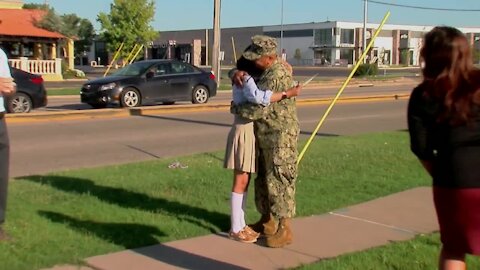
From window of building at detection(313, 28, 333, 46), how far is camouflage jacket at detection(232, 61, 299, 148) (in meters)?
99.4

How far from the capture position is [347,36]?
103 meters

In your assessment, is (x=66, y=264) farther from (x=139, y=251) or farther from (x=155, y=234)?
(x=155, y=234)

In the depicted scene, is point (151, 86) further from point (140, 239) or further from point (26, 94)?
point (140, 239)

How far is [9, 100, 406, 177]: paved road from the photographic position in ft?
34.6

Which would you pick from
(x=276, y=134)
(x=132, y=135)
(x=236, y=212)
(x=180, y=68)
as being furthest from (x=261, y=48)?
(x=180, y=68)

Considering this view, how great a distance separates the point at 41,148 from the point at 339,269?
8.22m

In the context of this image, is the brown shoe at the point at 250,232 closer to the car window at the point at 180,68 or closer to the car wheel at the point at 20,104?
the car wheel at the point at 20,104

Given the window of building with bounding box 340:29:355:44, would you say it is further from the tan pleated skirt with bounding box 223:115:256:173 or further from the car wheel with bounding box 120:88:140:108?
the tan pleated skirt with bounding box 223:115:256:173

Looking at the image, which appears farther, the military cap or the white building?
the white building

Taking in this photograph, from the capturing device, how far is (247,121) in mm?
5320

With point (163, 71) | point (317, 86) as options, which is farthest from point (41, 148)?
point (317, 86)

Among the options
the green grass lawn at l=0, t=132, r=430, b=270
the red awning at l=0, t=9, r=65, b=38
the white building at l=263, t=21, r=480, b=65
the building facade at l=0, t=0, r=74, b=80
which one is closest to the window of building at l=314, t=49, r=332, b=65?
the white building at l=263, t=21, r=480, b=65

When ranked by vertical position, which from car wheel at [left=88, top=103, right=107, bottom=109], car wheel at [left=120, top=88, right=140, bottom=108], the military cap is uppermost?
the military cap

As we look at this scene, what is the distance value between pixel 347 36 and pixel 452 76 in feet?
335
